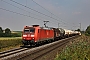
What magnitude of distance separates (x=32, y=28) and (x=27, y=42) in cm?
229

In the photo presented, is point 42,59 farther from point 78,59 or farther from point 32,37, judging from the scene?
point 32,37

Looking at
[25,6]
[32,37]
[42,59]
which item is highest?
[25,6]

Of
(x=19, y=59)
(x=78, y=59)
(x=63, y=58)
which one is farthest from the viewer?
(x=19, y=59)

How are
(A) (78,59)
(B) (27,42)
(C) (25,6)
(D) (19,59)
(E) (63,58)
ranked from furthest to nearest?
(B) (27,42) → (C) (25,6) → (D) (19,59) → (E) (63,58) → (A) (78,59)

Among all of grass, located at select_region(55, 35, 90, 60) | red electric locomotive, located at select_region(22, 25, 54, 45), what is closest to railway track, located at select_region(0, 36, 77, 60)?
grass, located at select_region(55, 35, 90, 60)

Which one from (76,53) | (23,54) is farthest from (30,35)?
(76,53)

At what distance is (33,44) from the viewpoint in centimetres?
2919

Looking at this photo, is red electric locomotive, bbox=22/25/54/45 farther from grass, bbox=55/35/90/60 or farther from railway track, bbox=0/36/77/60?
grass, bbox=55/35/90/60

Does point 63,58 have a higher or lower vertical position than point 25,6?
lower

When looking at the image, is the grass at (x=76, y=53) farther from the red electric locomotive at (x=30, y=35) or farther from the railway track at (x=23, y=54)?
the red electric locomotive at (x=30, y=35)

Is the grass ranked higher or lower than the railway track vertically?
higher

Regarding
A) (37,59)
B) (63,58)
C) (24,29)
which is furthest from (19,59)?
(24,29)

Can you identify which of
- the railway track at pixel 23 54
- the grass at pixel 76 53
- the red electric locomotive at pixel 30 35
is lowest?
the railway track at pixel 23 54

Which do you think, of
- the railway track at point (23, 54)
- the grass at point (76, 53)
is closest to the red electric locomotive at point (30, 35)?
the railway track at point (23, 54)
